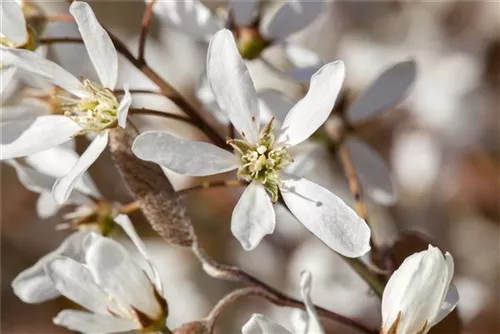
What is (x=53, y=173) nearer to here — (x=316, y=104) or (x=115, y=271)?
(x=115, y=271)

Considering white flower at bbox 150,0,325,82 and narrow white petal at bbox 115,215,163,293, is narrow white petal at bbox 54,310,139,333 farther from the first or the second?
white flower at bbox 150,0,325,82

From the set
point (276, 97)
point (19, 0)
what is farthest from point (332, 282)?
point (19, 0)

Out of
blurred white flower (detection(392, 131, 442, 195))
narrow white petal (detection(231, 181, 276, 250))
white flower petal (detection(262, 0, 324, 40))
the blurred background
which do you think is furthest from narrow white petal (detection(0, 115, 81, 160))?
blurred white flower (detection(392, 131, 442, 195))

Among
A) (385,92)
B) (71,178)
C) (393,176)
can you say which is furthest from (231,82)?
(393,176)

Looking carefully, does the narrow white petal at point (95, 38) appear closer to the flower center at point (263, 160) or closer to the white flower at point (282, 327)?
the flower center at point (263, 160)

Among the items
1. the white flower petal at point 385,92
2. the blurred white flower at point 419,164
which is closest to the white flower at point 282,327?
the white flower petal at point 385,92

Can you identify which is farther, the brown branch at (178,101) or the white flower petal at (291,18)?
the white flower petal at (291,18)
